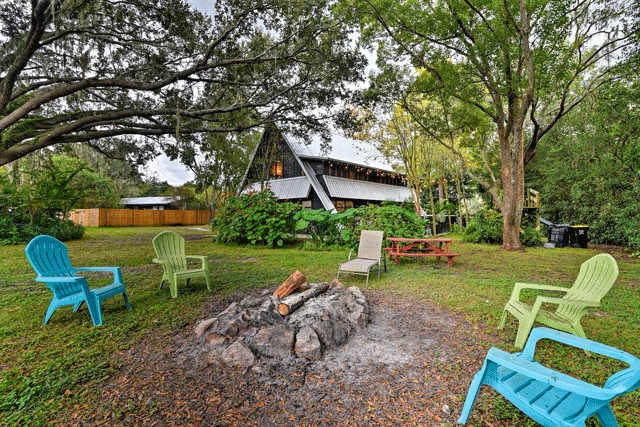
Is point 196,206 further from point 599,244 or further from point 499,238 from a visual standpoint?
point 599,244

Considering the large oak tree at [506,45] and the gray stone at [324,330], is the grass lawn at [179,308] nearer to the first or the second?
the gray stone at [324,330]

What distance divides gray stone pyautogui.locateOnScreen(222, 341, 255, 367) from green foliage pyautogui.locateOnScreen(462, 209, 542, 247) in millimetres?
13404

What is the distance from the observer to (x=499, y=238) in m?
13.1

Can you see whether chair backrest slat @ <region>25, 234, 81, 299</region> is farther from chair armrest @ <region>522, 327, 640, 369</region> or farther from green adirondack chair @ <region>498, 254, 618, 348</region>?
green adirondack chair @ <region>498, 254, 618, 348</region>

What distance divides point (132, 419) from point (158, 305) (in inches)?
111

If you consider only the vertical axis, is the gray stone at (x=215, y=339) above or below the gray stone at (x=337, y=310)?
below

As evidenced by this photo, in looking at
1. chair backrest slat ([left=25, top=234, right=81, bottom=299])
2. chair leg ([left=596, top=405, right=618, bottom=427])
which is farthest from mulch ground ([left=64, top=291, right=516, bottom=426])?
chair backrest slat ([left=25, top=234, right=81, bottom=299])

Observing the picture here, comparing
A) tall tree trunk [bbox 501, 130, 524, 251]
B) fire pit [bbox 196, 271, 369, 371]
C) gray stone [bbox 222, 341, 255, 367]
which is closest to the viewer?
gray stone [bbox 222, 341, 255, 367]

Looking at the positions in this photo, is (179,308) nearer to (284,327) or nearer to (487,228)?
(284,327)

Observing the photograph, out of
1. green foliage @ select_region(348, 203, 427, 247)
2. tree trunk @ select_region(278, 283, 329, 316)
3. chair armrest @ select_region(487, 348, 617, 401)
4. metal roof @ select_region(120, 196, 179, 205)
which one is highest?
metal roof @ select_region(120, 196, 179, 205)

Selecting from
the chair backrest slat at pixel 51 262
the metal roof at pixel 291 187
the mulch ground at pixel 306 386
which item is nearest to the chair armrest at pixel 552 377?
the mulch ground at pixel 306 386

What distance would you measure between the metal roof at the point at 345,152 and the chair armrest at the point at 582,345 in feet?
51.5

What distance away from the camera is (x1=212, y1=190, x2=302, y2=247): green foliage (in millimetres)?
11742

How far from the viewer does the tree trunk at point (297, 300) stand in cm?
379
